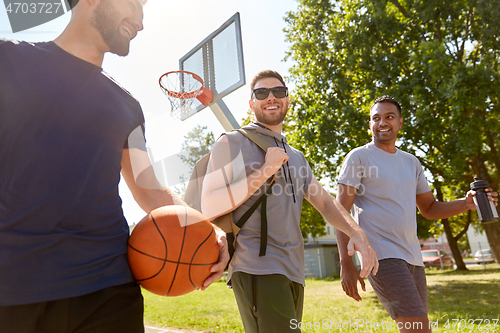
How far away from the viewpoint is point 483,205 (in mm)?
3781

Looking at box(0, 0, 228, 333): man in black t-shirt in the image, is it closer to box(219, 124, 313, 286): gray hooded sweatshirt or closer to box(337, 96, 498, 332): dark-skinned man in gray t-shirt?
box(219, 124, 313, 286): gray hooded sweatshirt

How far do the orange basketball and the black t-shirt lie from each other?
0.28 ft

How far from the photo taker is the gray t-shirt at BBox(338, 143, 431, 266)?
349cm

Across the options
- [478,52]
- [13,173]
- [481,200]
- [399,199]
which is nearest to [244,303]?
[13,173]

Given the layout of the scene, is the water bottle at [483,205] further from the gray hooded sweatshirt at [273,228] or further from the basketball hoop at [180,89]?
the basketball hoop at [180,89]

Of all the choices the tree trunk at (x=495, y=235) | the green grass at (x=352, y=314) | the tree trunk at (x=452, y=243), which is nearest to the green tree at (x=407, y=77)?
the tree trunk at (x=495, y=235)

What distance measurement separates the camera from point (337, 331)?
6191 millimetres

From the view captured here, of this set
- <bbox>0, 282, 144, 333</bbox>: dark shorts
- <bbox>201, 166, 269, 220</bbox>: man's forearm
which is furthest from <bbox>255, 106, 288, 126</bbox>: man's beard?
<bbox>0, 282, 144, 333</bbox>: dark shorts

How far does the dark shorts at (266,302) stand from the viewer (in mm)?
2324

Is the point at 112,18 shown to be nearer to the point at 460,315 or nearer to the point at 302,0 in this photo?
the point at 460,315

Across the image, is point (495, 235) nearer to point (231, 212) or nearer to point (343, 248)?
point (343, 248)

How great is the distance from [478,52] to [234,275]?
12896 millimetres

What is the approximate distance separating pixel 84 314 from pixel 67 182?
547mm

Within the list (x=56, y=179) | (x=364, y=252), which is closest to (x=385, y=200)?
(x=364, y=252)
